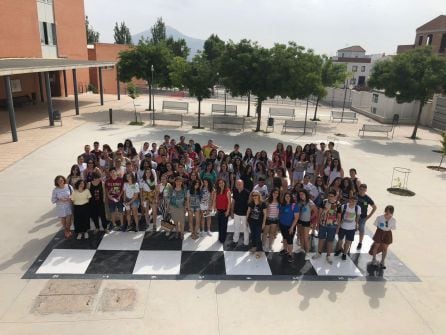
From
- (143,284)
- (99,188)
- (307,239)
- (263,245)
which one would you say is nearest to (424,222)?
(307,239)

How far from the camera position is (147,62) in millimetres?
24938

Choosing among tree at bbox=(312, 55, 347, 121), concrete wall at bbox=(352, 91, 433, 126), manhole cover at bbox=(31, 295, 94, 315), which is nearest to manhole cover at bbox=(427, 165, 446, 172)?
tree at bbox=(312, 55, 347, 121)

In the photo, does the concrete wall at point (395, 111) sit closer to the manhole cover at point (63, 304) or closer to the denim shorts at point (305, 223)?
the denim shorts at point (305, 223)

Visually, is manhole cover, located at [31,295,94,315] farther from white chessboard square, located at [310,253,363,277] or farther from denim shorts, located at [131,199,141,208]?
white chessboard square, located at [310,253,363,277]

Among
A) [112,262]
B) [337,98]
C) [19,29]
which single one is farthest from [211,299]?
[337,98]

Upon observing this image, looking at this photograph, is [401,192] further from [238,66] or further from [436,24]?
[436,24]

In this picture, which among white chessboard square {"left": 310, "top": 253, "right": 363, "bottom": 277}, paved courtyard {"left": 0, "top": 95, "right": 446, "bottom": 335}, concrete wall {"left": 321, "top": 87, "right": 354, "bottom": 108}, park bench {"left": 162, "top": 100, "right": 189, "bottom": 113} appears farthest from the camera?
concrete wall {"left": 321, "top": 87, "right": 354, "bottom": 108}

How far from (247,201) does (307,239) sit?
4.78 feet

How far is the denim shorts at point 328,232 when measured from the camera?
7.13 meters

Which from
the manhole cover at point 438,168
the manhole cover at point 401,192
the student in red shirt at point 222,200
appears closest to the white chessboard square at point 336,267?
the student in red shirt at point 222,200

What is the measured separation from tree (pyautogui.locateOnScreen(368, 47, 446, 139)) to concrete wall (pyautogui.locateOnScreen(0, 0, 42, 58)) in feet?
76.5

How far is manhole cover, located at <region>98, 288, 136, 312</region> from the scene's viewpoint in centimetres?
571

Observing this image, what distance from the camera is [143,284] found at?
6332 mm

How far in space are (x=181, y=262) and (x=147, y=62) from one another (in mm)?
20541
